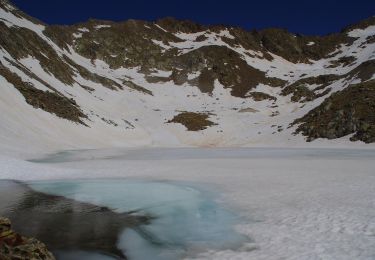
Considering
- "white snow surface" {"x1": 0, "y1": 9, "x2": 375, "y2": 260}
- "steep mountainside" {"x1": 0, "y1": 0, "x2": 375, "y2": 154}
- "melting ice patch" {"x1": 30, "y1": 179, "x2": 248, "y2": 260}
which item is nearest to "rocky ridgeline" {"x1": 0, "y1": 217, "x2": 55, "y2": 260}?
"melting ice patch" {"x1": 30, "y1": 179, "x2": 248, "y2": 260}

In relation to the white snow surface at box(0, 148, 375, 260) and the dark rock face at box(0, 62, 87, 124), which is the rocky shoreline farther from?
the dark rock face at box(0, 62, 87, 124)

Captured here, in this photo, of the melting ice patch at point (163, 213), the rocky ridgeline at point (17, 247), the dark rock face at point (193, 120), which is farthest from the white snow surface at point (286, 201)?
the dark rock face at point (193, 120)

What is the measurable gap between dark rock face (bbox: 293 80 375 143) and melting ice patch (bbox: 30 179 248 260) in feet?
127

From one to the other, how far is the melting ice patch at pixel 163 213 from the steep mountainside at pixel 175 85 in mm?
19728

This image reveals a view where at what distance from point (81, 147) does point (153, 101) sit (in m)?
48.0

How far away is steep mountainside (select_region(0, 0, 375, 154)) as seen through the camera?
50812mm

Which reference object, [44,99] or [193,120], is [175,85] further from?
[44,99]

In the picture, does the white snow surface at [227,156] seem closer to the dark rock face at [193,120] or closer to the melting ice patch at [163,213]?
the melting ice patch at [163,213]

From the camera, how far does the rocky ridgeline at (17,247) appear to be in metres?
7.12

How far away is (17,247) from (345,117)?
5434 centimetres

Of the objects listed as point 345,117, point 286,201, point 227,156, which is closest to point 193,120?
point 345,117

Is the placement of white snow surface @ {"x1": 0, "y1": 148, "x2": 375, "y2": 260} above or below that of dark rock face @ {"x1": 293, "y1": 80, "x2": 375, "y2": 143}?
below

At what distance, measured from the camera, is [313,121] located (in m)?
60.0

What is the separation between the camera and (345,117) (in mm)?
55438
